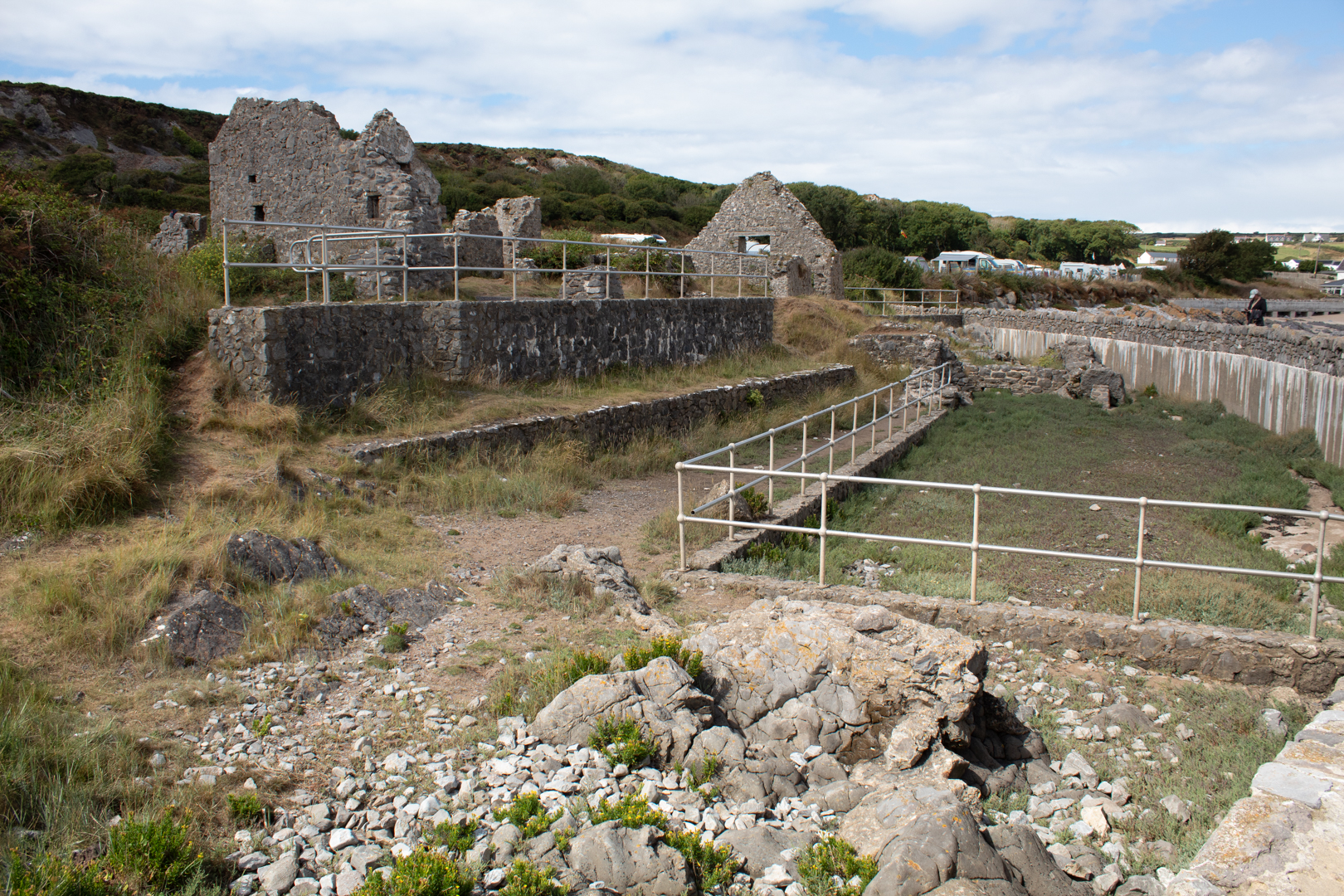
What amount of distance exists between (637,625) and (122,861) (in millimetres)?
3473

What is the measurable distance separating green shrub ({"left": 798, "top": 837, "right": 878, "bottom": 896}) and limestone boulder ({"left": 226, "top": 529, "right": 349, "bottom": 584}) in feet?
14.8

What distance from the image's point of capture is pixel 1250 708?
5.32 m

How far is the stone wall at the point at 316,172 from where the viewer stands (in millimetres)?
17906

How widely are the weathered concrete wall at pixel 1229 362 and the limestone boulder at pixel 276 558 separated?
1625 cm

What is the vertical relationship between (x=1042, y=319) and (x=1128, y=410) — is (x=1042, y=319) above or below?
above

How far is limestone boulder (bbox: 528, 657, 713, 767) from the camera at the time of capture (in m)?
4.42

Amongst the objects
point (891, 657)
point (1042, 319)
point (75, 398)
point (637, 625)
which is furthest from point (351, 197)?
point (1042, 319)

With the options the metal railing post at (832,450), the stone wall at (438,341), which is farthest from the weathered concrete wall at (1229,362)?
the stone wall at (438,341)

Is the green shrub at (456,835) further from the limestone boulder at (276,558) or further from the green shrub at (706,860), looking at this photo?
the limestone boulder at (276,558)

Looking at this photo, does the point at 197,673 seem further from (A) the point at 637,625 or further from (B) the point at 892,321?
(B) the point at 892,321

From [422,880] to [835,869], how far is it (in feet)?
5.38

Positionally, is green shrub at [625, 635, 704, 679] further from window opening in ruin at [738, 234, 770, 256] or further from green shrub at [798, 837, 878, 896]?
window opening in ruin at [738, 234, 770, 256]

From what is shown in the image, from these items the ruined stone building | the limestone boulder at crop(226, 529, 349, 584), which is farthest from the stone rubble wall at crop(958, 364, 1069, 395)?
the limestone boulder at crop(226, 529, 349, 584)

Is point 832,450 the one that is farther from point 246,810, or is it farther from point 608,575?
point 246,810
